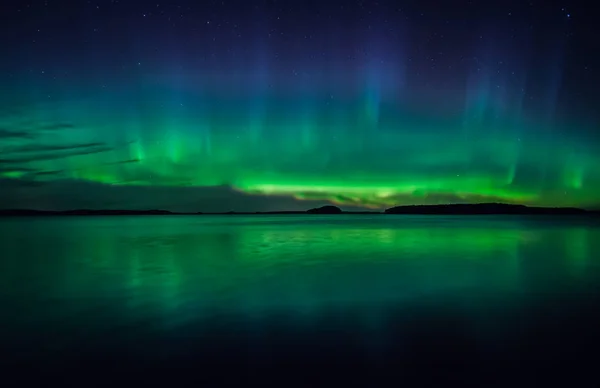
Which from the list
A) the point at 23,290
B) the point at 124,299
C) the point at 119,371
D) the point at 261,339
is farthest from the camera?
the point at 23,290

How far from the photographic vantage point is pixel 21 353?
809cm

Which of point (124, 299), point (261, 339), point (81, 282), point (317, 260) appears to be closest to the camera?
point (261, 339)

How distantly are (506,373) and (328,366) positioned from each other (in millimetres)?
2646

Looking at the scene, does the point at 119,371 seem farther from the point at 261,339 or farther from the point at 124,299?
the point at 124,299

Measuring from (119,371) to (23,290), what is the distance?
10195mm

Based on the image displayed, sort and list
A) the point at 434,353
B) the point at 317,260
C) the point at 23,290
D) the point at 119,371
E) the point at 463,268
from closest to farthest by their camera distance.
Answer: the point at 119,371
the point at 434,353
the point at 23,290
the point at 463,268
the point at 317,260

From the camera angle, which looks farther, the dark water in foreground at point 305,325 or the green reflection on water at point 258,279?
the green reflection on water at point 258,279

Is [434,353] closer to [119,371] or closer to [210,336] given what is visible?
[210,336]

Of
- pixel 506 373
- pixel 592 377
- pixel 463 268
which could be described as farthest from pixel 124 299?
pixel 463 268

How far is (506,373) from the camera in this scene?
6969mm

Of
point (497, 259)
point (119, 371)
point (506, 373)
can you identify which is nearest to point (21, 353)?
point (119, 371)

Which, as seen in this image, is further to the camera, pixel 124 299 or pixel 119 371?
pixel 124 299

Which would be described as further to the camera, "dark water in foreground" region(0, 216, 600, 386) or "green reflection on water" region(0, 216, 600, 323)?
"green reflection on water" region(0, 216, 600, 323)

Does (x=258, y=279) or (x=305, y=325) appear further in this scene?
(x=258, y=279)
